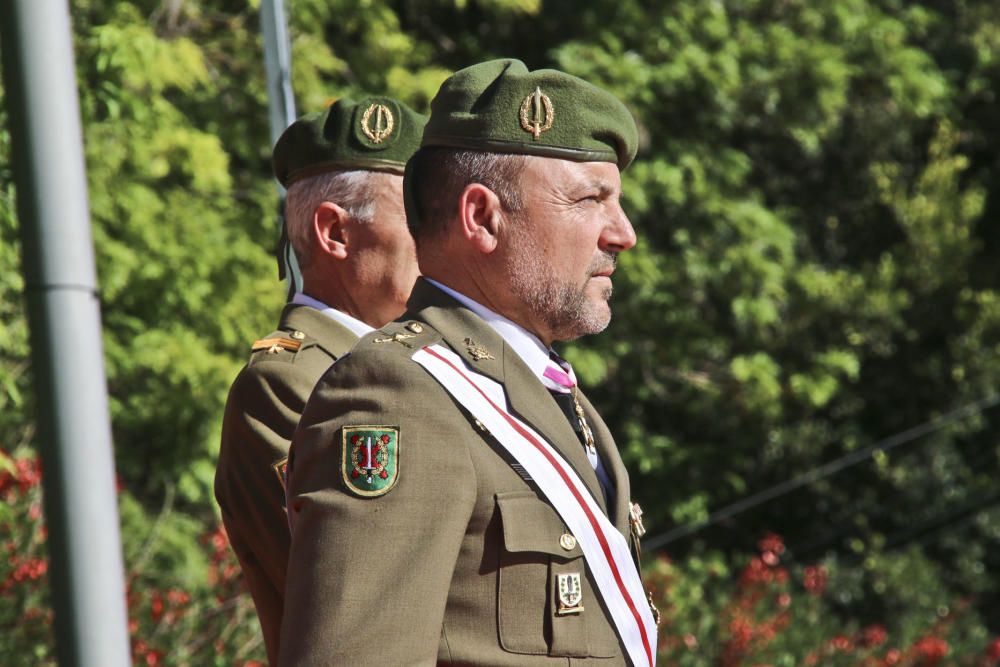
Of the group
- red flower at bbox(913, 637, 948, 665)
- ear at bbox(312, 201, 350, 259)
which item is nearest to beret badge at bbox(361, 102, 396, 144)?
ear at bbox(312, 201, 350, 259)

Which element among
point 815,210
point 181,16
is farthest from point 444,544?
point 815,210

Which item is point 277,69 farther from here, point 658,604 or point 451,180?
point 658,604

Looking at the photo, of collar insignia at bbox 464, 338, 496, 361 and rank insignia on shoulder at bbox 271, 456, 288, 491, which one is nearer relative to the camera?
collar insignia at bbox 464, 338, 496, 361

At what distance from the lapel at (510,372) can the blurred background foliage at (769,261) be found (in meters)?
5.54

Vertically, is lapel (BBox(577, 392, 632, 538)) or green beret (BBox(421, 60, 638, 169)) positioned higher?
green beret (BBox(421, 60, 638, 169))

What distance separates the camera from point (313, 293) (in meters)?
2.85

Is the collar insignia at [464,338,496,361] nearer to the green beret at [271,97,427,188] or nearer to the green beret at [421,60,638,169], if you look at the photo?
the green beret at [421,60,638,169]

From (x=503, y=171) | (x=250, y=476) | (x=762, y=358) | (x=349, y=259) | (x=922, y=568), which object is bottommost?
(x=922, y=568)

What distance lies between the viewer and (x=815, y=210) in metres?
10.7

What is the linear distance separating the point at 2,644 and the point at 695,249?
5.71 meters

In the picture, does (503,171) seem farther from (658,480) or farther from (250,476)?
(658,480)

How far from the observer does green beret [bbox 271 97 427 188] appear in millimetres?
2883

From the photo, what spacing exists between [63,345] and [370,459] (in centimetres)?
46

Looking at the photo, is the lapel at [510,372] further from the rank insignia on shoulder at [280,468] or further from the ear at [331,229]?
the ear at [331,229]
